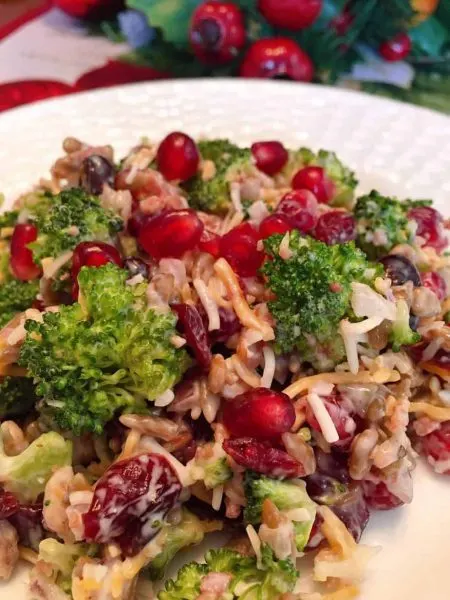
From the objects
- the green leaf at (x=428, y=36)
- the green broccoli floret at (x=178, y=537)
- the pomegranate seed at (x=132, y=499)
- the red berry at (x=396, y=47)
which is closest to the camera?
the pomegranate seed at (x=132, y=499)

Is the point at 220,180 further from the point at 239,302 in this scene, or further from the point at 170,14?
the point at 170,14

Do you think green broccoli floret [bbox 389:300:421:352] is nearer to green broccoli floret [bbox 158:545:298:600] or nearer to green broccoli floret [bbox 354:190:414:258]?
green broccoli floret [bbox 354:190:414:258]

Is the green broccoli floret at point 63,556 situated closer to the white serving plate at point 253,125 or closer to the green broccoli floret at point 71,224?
the green broccoli floret at point 71,224

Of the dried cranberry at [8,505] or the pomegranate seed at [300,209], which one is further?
the pomegranate seed at [300,209]

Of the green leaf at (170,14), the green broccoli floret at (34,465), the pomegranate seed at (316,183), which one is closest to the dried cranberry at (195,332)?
the green broccoli floret at (34,465)

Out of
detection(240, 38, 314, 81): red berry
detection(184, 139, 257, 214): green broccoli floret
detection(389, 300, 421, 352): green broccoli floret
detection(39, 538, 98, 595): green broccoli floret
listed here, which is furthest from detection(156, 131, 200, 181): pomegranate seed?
detection(240, 38, 314, 81): red berry

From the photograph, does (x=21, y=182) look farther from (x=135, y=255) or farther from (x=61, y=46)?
(x=61, y=46)

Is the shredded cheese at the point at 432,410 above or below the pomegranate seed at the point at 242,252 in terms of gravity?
below
